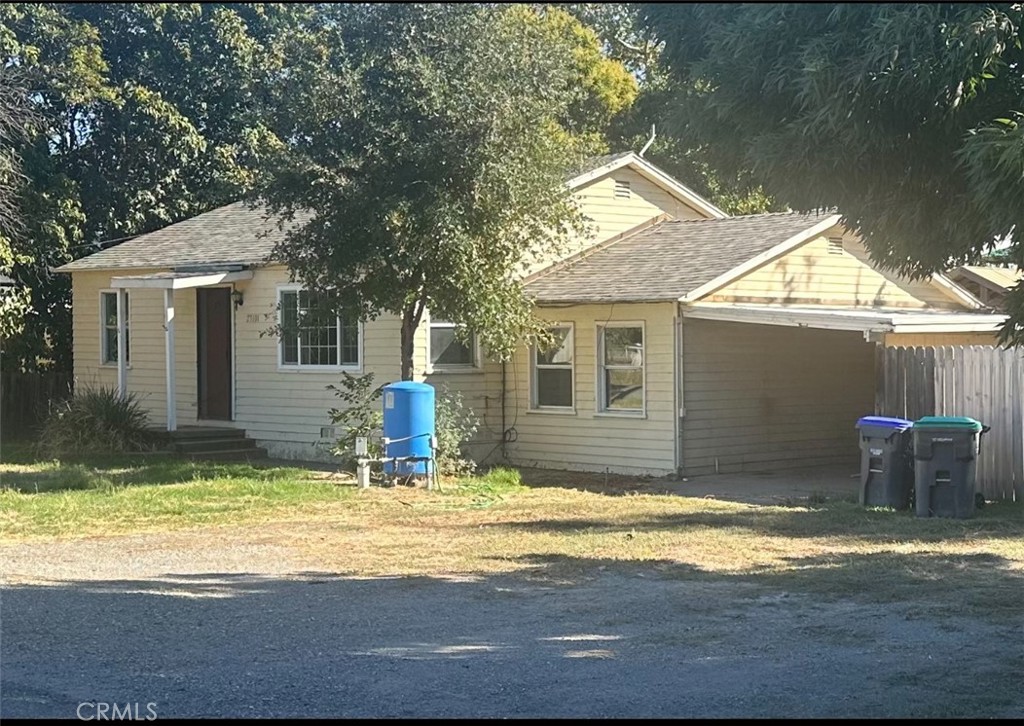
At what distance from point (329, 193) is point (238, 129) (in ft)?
45.6

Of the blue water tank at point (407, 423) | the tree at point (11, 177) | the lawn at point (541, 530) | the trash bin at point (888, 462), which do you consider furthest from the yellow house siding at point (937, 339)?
the tree at point (11, 177)

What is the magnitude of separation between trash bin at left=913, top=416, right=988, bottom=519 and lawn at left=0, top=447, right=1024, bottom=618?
0.28 metres

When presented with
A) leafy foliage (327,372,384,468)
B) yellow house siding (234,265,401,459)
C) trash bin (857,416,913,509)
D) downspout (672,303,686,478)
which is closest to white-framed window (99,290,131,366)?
yellow house siding (234,265,401,459)

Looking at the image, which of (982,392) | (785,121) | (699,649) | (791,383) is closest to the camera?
(699,649)

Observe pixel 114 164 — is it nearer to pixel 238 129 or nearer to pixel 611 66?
pixel 238 129

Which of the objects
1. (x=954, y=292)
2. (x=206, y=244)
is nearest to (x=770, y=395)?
(x=954, y=292)

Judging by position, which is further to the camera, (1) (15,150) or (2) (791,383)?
(1) (15,150)

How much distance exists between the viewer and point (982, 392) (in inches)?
621

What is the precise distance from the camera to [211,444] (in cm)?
2170

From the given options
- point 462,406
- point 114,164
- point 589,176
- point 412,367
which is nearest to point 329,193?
point 412,367

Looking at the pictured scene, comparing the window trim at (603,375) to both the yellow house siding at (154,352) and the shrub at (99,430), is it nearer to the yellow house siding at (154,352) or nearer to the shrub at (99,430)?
the shrub at (99,430)

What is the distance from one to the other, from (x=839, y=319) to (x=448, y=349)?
6.11 metres

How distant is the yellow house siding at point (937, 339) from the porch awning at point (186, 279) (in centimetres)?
1004

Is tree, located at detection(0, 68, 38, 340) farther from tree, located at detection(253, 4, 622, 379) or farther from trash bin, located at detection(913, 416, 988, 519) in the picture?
trash bin, located at detection(913, 416, 988, 519)
